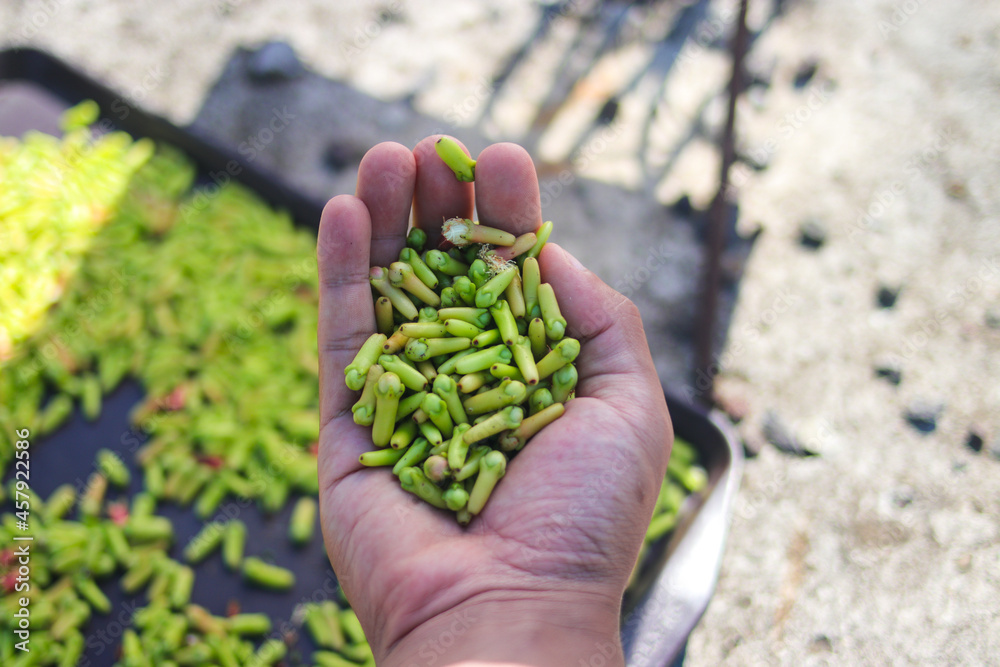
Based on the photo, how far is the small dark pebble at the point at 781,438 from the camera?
13.8ft

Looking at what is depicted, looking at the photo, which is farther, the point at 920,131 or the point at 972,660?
the point at 920,131

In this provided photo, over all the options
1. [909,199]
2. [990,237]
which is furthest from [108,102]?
[990,237]

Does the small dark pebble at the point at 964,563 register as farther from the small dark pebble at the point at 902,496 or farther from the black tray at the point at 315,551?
the black tray at the point at 315,551

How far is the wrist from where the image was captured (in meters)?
2.07

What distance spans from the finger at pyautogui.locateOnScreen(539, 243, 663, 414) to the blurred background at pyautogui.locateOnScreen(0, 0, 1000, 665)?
126 cm

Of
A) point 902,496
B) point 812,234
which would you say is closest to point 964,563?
point 902,496

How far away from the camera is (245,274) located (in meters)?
4.44

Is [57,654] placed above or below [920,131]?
below

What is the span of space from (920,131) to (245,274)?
571 centimetres

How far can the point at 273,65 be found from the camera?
6.20 meters

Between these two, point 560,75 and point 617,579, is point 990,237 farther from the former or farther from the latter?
point 617,579

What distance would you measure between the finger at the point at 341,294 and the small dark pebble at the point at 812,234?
3736 mm

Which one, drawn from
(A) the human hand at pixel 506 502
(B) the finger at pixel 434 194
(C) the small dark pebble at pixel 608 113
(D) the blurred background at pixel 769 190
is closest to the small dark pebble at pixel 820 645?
(D) the blurred background at pixel 769 190

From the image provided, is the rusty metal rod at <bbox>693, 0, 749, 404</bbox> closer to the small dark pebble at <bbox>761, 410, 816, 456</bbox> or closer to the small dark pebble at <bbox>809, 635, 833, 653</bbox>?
the small dark pebble at <bbox>761, 410, 816, 456</bbox>
